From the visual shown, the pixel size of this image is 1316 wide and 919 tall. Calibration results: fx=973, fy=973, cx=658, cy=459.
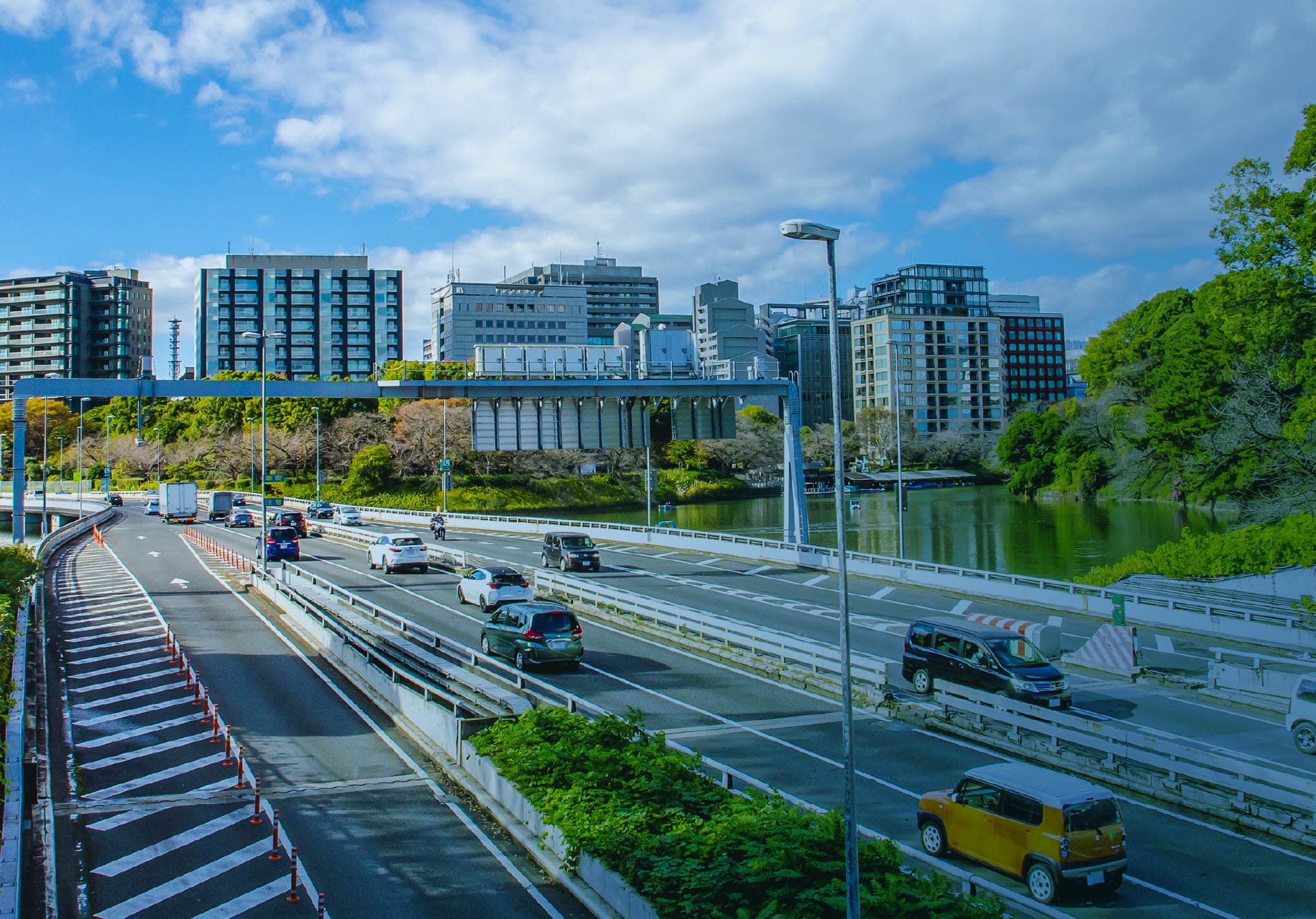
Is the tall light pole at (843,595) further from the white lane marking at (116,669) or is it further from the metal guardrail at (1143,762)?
the white lane marking at (116,669)

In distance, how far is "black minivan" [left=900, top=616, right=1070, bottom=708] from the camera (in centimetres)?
1944

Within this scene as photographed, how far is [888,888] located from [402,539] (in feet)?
122

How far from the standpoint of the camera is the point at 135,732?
18.4 meters

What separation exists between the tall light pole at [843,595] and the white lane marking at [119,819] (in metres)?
10.3

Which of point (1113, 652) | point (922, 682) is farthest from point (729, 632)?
point (1113, 652)

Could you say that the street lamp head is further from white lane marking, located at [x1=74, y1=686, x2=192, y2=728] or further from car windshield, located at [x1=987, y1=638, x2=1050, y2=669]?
white lane marking, located at [x1=74, y1=686, x2=192, y2=728]

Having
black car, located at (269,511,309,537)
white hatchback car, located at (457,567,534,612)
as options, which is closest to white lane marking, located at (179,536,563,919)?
white hatchback car, located at (457,567,534,612)

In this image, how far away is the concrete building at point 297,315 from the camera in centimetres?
13688

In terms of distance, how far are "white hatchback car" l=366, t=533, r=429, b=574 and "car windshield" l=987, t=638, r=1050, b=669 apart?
1121 inches

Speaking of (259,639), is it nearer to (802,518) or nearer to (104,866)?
(104,866)

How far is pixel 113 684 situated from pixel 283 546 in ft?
82.8

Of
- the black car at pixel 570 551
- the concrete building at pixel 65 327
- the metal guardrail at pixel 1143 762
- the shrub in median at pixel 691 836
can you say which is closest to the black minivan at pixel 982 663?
the metal guardrail at pixel 1143 762

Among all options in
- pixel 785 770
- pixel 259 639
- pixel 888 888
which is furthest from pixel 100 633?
pixel 888 888

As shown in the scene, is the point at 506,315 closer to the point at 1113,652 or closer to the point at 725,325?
the point at 725,325
